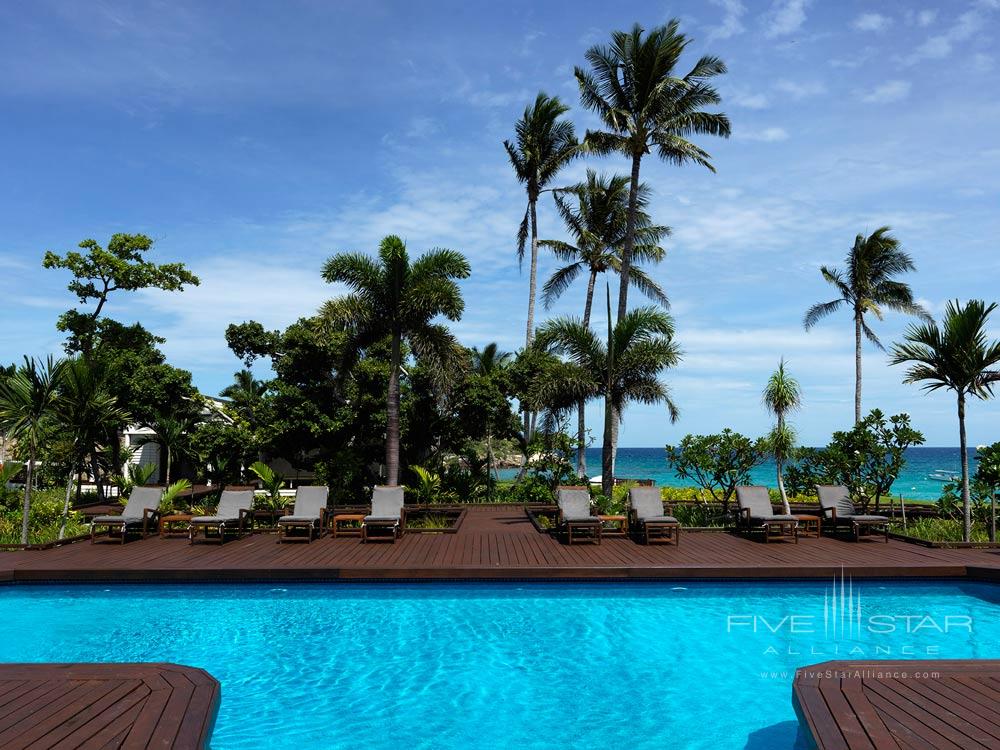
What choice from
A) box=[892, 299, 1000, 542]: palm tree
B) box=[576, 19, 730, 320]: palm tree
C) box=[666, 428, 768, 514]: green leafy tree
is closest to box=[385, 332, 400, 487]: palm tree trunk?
box=[666, 428, 768, 514]: green leafy tree

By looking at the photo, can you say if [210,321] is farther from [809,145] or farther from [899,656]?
[899,656]

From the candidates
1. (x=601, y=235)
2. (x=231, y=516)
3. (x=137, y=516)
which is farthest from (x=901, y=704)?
(x=601, y=235)

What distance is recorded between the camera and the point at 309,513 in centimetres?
1200

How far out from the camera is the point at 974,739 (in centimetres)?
378

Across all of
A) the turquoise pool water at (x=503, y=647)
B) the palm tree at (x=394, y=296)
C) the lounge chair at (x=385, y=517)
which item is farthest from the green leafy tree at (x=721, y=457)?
the palm tree at (x=394, y=296)

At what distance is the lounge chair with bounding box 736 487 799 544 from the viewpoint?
459 inches

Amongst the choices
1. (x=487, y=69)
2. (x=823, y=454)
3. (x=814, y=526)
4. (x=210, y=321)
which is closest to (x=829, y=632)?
(x=814, y=526)

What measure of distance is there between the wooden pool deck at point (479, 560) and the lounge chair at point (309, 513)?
27 cm

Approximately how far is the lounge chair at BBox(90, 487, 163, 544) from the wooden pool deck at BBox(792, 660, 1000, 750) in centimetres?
1107

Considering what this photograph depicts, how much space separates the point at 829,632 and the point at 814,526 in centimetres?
642

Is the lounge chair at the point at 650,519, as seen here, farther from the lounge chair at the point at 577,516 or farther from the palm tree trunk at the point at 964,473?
the palm tree trunk at the point at 964,473

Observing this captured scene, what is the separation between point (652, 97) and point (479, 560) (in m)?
15.3

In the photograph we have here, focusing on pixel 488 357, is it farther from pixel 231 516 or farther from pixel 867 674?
pixel 867 674

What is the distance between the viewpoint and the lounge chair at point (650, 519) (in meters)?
11.2
